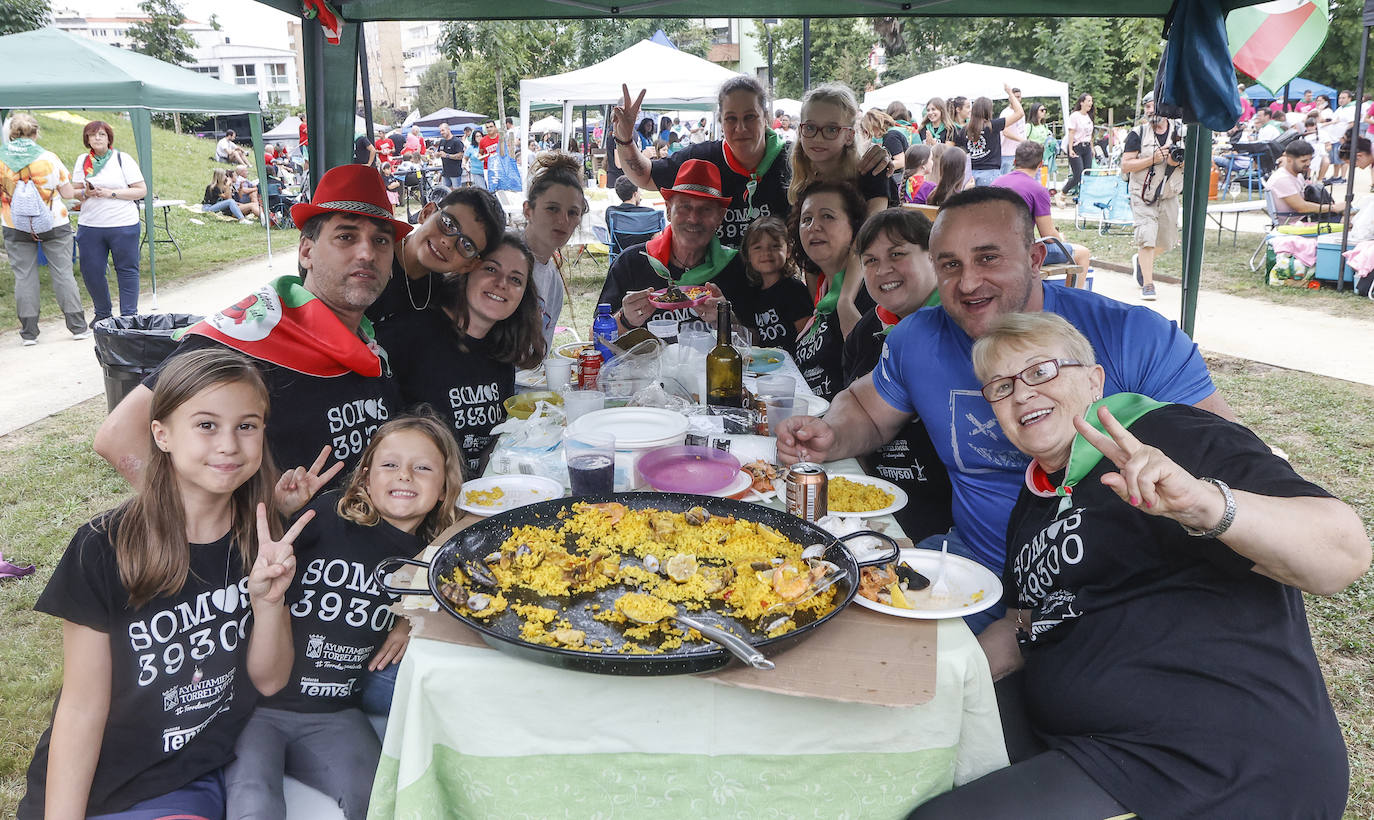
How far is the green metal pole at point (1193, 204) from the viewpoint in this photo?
459 centimetres

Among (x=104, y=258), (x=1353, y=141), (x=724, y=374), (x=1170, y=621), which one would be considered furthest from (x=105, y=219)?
(x=1353, y=141)

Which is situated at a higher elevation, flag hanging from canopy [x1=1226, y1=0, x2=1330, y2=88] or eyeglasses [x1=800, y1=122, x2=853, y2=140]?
flag hanging from canopy [x1=1226, y1=0, x2=1330, y2=88]

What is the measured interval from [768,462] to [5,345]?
924 cm

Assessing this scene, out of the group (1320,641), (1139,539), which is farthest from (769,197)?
(1139,539)

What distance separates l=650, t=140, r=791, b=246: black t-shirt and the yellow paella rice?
322cm

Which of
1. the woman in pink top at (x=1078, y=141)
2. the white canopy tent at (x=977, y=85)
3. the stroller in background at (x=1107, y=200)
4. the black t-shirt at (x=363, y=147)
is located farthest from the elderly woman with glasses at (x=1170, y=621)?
the woman in pink top at (x=1078, y=141)

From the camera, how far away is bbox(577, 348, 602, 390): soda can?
3.39 m

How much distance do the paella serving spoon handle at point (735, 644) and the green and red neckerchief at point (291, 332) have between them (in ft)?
5.37

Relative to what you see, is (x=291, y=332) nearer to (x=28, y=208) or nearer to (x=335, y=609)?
(x=335, y=609)

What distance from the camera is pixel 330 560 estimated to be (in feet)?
6.84

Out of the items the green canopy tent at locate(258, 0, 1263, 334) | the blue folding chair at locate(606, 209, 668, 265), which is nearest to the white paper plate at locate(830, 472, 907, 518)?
the green canopy tent at locate(258, 0, 1263, 334)

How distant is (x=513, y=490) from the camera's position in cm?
222

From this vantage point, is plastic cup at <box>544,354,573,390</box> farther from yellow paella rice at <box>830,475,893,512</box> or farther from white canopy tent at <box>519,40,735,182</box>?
white canopy tent at <box>519,40,735,182</box>

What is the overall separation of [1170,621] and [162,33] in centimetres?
5354
